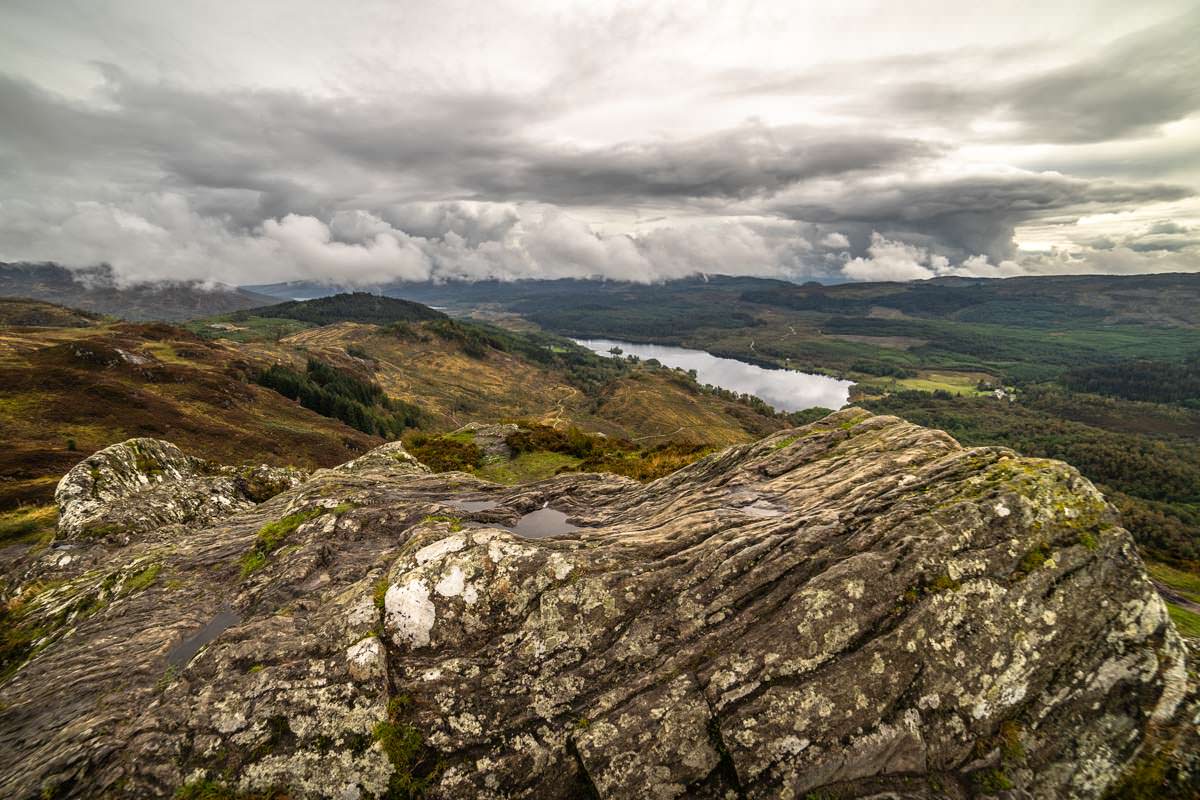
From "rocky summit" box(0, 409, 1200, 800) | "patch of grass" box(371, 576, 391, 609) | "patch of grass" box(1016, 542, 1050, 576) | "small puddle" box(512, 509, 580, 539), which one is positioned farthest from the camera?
"small puddle" box(512, 509, 580, 539)

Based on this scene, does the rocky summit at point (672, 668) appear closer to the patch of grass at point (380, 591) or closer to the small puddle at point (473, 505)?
the patch of grass at point (380, 591)

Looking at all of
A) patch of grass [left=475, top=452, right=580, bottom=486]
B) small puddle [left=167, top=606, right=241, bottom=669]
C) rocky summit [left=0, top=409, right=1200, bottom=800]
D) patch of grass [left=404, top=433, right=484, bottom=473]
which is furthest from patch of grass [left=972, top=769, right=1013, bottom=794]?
patch of grass [left=404, top=433, right=484, bottom=473]

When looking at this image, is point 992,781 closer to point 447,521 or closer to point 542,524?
point 542,524

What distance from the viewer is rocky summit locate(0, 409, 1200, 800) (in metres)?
11.7

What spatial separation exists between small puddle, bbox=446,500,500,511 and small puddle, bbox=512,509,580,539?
86.9 inches

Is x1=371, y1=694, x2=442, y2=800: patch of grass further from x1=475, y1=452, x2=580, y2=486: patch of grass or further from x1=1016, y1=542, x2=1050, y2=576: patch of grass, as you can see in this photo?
x1=475, y1=452, x2=580, y2=486: patch of grass

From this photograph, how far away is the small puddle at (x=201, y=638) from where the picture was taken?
15.3 metres

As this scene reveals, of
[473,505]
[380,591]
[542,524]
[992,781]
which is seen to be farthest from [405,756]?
[473,505]

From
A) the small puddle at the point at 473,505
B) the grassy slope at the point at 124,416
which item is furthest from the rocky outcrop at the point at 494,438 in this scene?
the grassy slope at the point at 124,416

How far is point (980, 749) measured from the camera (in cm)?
1192

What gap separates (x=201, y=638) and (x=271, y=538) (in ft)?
17.9

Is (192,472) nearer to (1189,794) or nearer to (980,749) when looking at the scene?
(980,749)

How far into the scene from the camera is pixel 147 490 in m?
29.5

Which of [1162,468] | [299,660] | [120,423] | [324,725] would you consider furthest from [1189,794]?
[1162,468]
